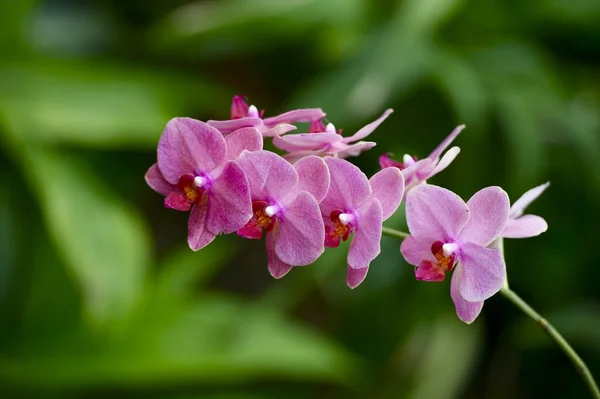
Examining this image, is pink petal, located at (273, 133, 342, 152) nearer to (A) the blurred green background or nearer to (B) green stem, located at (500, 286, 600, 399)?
(B) green stem, located at (500, 286, 600, 399)

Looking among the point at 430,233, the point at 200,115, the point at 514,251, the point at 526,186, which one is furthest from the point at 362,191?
the point at 200,115

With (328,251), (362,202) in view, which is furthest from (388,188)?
(328,251)

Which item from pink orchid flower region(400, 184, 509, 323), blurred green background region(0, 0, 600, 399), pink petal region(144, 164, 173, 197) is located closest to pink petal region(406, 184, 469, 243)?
pink orchid flower region(400, 184, 509, 323)

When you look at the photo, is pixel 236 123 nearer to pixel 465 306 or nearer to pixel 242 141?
pixel 242 141

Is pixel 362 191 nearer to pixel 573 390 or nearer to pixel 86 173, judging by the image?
pixel 86 173

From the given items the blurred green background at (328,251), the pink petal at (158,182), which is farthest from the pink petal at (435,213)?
the blurred green background at (328,251)

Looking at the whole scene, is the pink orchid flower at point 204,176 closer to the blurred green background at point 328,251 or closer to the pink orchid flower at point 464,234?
the pink orchid flower at point 464,234
